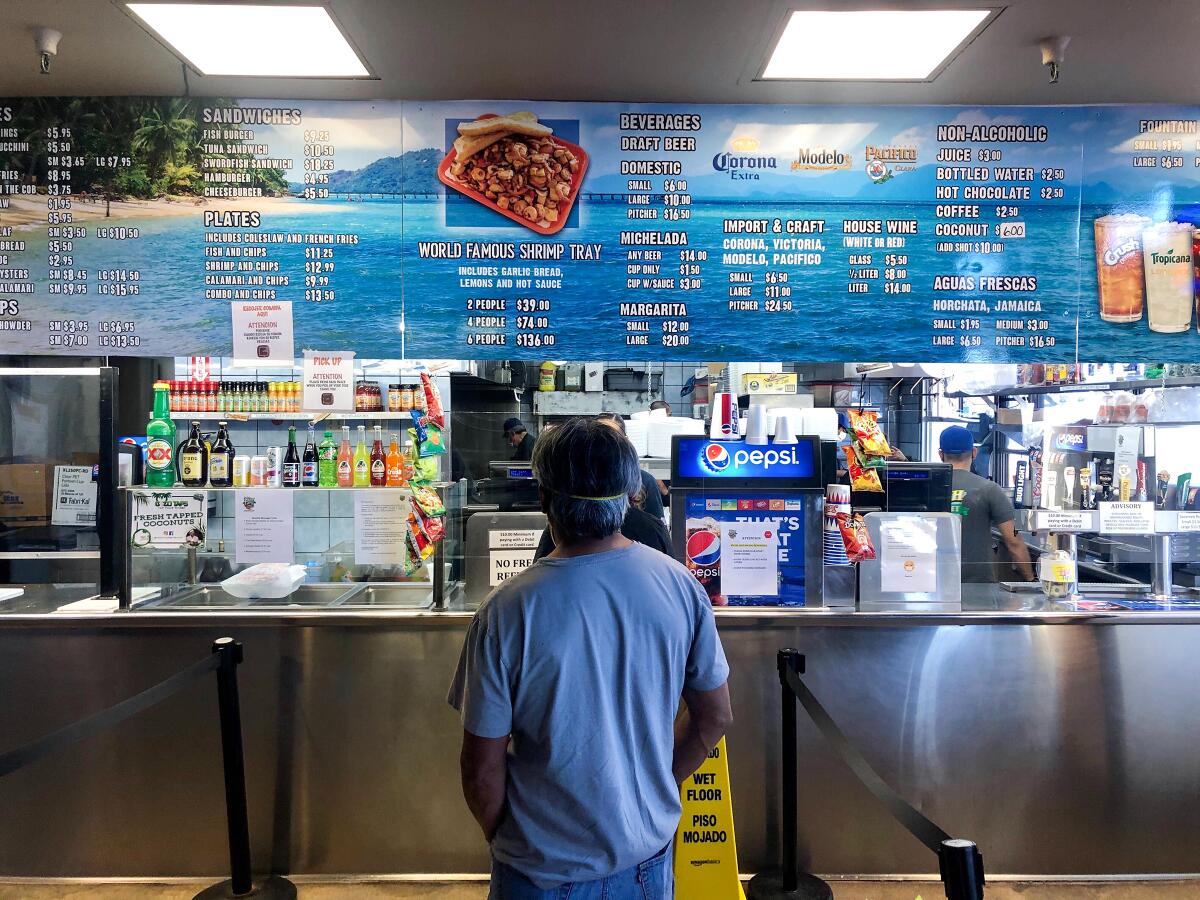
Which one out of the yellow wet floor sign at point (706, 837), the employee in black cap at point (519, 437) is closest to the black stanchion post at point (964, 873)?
the yellow wet floor sign at point (706, 837)

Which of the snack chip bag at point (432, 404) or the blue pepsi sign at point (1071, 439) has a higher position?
the snack chip bag at point (432, 404)

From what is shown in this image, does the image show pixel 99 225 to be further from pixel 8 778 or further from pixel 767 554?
pixel 767 554

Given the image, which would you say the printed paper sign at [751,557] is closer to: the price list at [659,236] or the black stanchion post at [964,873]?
the price list at [659,236]

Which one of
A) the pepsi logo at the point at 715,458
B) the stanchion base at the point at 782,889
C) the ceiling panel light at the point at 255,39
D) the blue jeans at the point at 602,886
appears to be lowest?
the stanchion base at the point at 782,889

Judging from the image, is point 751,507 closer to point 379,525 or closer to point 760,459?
point 760,459

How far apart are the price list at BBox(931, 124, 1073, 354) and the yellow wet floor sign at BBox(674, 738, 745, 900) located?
1.95 metres

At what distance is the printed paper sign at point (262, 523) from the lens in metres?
3.24

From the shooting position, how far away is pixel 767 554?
3162 mm

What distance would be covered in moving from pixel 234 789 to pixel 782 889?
203 cm

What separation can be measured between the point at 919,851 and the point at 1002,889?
13.3 inches

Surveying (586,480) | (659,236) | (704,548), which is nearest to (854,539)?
(704,548)

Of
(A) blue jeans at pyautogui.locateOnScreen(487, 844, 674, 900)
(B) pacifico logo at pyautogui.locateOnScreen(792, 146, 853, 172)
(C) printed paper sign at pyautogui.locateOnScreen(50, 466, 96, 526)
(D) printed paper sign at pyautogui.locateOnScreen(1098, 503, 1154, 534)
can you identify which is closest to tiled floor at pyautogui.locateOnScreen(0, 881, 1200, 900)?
(D) printed paper sign at pyautogui.locateOnScreen(1098, 503, 1154, 534)

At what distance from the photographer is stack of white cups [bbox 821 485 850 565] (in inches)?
124

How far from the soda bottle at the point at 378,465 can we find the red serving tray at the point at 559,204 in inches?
43.2
